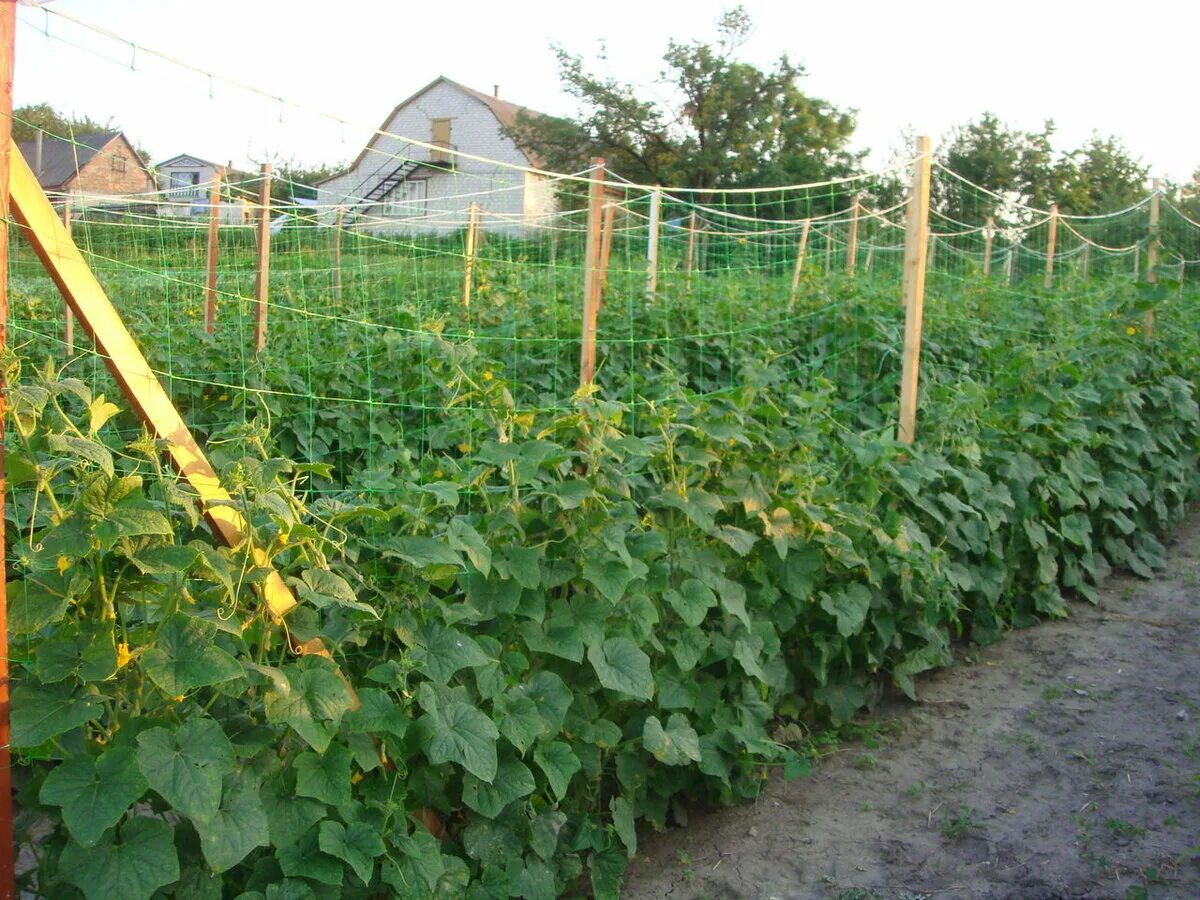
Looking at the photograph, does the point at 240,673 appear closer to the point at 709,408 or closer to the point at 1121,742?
the point at 709,408

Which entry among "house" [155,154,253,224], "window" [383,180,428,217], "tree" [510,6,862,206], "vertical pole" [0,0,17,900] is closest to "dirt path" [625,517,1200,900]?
"vertical pole" [0,0,17,900]

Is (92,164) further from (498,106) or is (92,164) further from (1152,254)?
(498,106)

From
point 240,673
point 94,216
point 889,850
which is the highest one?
point 94,216

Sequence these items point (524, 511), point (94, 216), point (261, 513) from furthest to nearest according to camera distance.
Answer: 1. point (94, 216)
2. point (524, 511)
3. point (261, 513)

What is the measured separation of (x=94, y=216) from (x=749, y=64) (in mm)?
28074

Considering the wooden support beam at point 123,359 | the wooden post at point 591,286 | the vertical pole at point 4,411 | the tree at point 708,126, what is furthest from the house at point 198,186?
the tree at point 708,126

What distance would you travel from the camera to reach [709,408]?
3934 millimetres

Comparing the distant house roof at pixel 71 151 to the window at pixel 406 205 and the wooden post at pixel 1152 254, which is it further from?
the wooden post at pixel 1152 254

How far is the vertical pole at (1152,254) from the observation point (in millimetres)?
7664

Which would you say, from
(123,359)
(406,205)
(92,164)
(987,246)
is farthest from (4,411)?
(987,246)

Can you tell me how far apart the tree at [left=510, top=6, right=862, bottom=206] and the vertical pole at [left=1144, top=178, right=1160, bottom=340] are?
2752 cm

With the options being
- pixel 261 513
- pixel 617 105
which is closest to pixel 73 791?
pixel 261 513

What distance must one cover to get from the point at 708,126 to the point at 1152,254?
29.7 m

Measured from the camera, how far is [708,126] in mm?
37031
